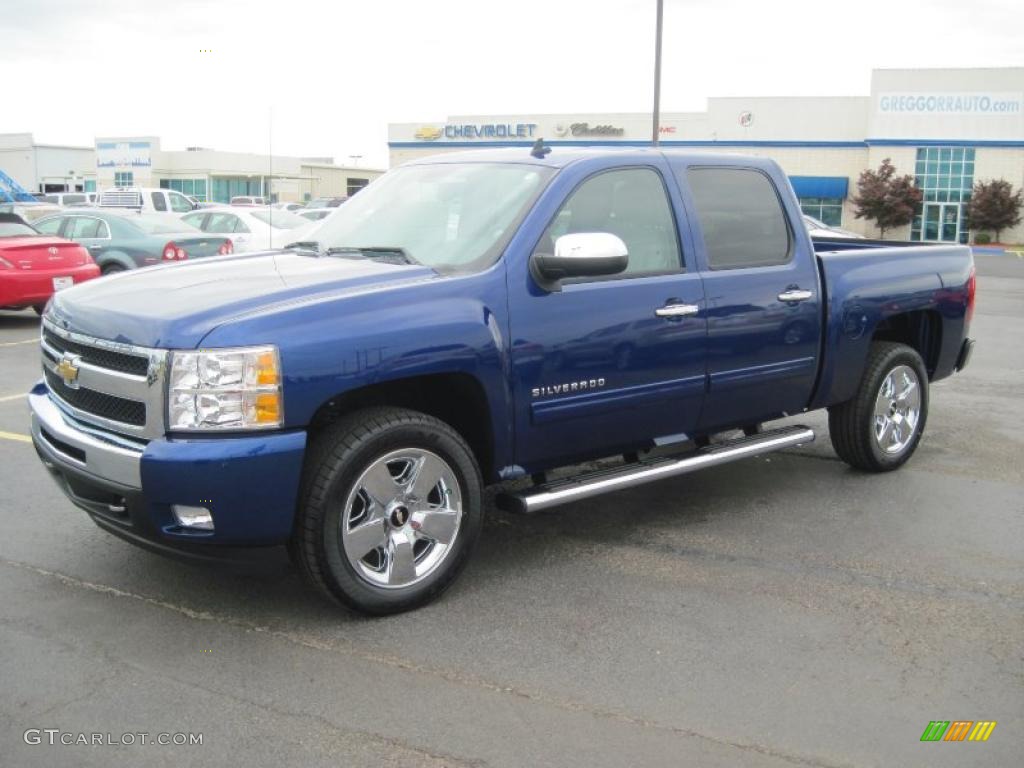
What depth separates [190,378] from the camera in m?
3.96

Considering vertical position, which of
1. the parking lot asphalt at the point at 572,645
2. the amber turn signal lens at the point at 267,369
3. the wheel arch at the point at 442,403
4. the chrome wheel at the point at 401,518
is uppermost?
the amber turn signal lens at the point at 267,369

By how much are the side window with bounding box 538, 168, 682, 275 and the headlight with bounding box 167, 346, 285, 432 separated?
1667mm

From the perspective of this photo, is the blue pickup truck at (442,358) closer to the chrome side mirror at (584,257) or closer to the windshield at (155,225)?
the chrome side mirror at (584,257)

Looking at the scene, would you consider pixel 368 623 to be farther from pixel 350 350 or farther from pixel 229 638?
pixel 350 350

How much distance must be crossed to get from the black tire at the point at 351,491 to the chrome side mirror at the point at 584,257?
85cm

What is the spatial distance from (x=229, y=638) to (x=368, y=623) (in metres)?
0.55

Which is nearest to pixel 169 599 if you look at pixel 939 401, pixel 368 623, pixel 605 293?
pixel 368 623

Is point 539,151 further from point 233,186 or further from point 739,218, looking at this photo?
point 233,186

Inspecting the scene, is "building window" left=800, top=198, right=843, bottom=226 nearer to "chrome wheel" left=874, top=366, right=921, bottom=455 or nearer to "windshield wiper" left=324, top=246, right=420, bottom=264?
"chrome wheel" left=874, top=366, right=921, bottom=455

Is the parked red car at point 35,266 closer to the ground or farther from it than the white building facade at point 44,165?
closer to the ground

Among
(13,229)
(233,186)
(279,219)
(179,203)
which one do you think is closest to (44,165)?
(233,186)

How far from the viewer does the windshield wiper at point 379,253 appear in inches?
195

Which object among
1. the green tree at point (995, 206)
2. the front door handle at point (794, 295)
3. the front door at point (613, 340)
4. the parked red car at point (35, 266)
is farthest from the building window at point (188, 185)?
the front door at point (613, 340)

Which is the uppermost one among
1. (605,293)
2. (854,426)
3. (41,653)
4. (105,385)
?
(605,293)
